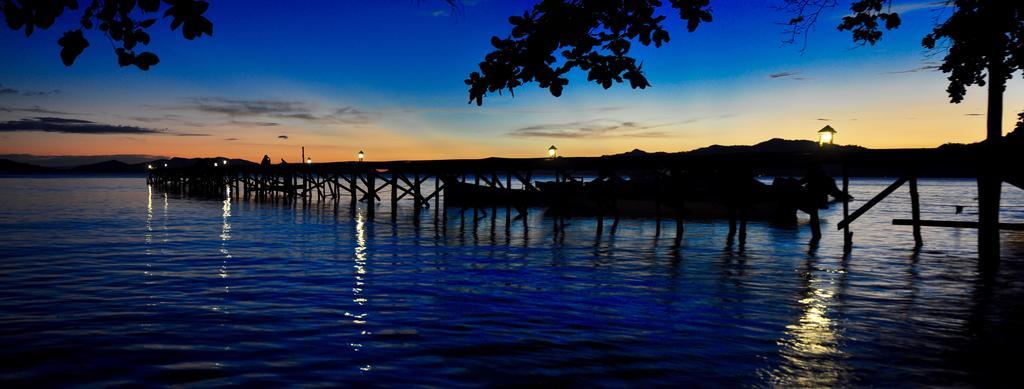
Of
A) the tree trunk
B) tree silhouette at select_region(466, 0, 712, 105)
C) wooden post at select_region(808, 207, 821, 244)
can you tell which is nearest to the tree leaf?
tree silhouette at select_region(466, 0, 712, 105)

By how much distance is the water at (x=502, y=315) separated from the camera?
211 inches

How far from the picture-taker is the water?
17.6ft

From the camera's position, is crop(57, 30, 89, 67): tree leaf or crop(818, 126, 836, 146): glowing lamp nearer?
crop(57, 30, 89, 67): tree leaf

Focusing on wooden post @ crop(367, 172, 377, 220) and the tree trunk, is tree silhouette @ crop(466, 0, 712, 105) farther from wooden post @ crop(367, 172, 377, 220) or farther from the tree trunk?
wooden post @ crop(367, 172, 377, 220)

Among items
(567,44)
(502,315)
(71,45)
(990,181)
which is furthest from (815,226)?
(71,45)

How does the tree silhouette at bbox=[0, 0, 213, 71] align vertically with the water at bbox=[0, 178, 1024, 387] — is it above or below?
above

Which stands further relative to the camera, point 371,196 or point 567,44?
point 371,196

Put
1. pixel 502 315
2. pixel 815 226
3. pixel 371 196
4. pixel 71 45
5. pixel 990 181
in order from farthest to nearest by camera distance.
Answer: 1. pixel 371 196
2. pixel 815 226
3. pixel 990 181
4. pixel 502 315
5. pixel 71 45

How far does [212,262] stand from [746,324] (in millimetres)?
9786

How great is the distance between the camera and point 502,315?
24.8 ft

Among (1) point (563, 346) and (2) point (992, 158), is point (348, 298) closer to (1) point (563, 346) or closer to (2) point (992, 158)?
(1) point (563, 346)

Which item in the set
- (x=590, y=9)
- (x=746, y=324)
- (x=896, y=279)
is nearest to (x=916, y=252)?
(x=896, y=279)

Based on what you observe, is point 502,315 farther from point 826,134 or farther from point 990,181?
point 826,134

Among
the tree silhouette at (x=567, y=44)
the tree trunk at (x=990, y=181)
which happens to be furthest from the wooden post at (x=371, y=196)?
the tree silhouette at (x=567, y=44)
